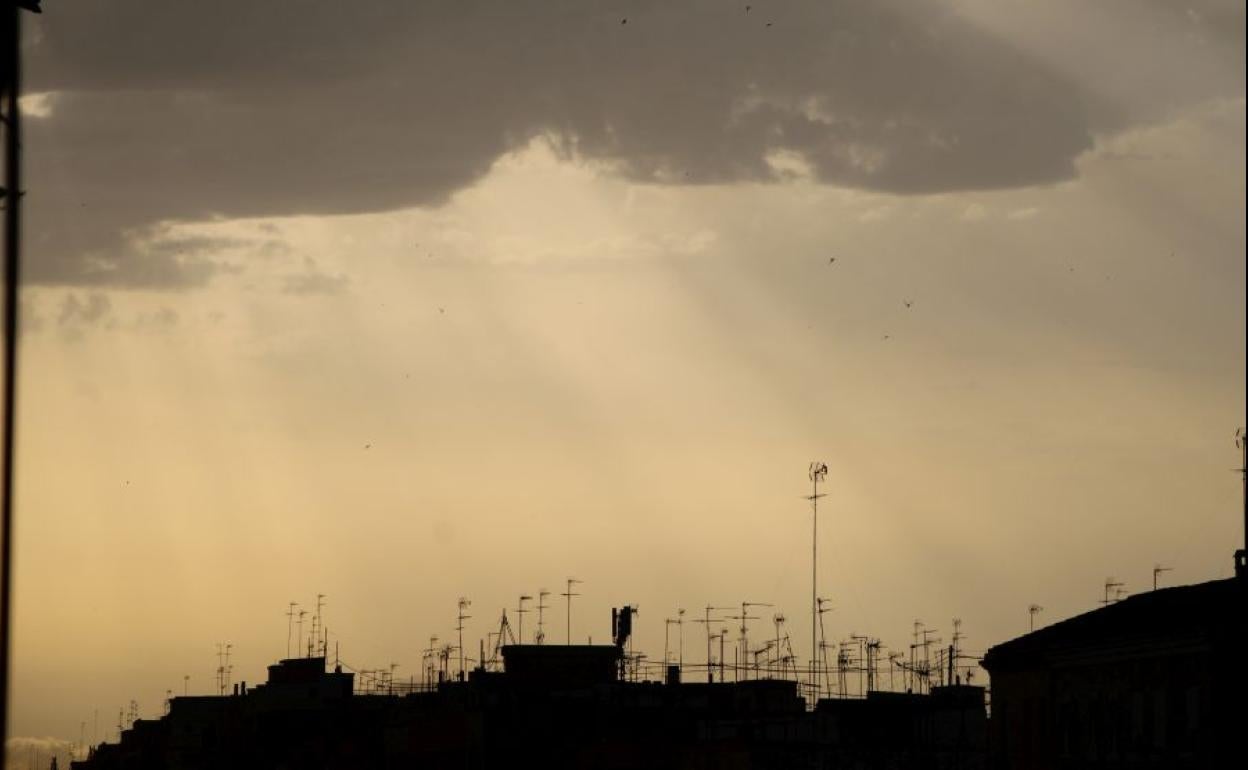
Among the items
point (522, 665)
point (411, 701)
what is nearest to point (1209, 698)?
point (522, 665)

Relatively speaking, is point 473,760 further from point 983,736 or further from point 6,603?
point 6,603

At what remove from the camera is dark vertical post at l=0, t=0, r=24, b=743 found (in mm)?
14086

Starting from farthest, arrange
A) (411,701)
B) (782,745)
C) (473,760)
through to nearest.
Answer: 1. (411,701)
2. (473,760)
3. (782,745)

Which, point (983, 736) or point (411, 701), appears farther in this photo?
point (411, 701)

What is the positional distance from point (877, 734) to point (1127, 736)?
34.0m

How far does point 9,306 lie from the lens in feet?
46.3

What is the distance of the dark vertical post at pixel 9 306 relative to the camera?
14086 mm

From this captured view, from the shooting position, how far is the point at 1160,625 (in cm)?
4412

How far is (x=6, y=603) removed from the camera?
1409 centimetres

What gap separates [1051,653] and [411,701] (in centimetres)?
4848

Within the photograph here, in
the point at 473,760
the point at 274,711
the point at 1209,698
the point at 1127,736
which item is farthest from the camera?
the point at 274,711

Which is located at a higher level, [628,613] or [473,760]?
[628,613]

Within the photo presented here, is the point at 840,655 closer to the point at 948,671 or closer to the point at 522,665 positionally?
the point at 948,671

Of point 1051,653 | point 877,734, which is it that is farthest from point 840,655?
point 1051,653
